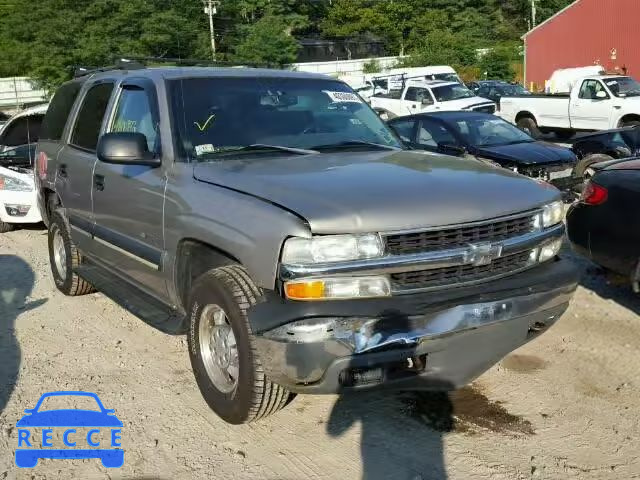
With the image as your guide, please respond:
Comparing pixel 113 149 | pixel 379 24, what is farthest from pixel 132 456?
pixel 379 24

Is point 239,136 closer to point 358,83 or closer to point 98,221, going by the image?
point 98,221

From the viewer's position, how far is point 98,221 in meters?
5.31

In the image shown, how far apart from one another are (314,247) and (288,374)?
593 mm

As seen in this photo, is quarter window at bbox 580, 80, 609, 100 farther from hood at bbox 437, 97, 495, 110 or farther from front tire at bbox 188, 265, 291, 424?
front tire at bbox 188, 265, 291, 424

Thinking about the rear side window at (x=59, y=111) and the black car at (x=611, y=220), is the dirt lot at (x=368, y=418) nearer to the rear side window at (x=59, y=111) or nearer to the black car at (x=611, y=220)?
the black car at (x=611, y=220)

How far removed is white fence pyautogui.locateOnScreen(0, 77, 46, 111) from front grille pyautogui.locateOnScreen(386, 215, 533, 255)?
149 feet

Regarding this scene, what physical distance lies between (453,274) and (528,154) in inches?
286

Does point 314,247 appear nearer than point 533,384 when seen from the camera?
Yes

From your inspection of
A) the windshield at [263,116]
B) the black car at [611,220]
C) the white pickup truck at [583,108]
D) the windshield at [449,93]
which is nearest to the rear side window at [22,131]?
the windshield at [263,116]

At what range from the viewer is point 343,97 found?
16.7ft

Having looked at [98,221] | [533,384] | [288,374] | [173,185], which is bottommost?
[533,384]

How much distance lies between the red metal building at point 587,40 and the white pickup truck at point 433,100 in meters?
20.2

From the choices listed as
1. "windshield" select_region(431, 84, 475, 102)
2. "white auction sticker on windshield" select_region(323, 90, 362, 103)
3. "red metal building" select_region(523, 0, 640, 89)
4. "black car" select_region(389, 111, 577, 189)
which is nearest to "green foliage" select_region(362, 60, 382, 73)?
"red metal building" select_region(523, 0, 640, 89)

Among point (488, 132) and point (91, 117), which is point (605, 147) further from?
point (91, 117)
